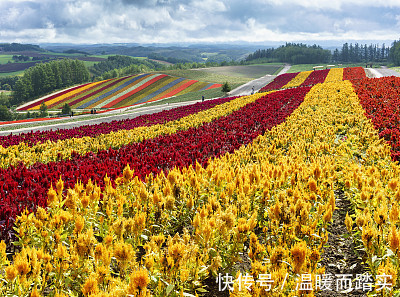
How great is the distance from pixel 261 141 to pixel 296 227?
22.7ft

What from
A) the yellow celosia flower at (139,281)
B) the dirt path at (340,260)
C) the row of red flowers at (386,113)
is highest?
the row of red flowers at (386,113)

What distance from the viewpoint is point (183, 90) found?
64.8 meters

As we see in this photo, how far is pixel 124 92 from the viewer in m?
67.8

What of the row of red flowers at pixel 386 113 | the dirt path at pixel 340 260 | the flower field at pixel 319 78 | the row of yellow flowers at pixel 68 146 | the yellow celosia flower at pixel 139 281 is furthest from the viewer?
the flower field at pixel 319 78

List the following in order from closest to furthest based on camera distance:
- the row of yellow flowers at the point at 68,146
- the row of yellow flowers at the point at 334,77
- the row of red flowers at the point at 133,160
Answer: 1. the row of red flowers at the point at 133,160
2. the row of yellow flowers at the point at 68,146
3. the row of yellow flowers at the point at 334,77

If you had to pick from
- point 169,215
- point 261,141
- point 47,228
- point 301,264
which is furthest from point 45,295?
point 261,141

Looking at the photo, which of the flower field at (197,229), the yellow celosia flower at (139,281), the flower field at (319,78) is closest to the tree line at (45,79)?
the flower field at (319,78)

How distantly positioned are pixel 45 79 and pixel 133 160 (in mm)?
102046

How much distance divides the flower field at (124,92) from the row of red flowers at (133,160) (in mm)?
45932

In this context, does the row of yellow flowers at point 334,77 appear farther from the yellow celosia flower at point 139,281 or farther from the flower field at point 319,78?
the yellow celosia flower at point 139,281

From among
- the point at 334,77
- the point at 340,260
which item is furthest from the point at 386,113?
the point at 334,77

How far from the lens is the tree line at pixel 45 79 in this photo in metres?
92.9

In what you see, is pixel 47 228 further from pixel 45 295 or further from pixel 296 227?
pixel 296 227

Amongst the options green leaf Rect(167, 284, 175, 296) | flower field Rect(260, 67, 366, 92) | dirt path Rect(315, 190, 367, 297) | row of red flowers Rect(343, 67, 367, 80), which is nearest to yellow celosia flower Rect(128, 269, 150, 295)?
green leaf Rect(167, 284, 175, 296)
